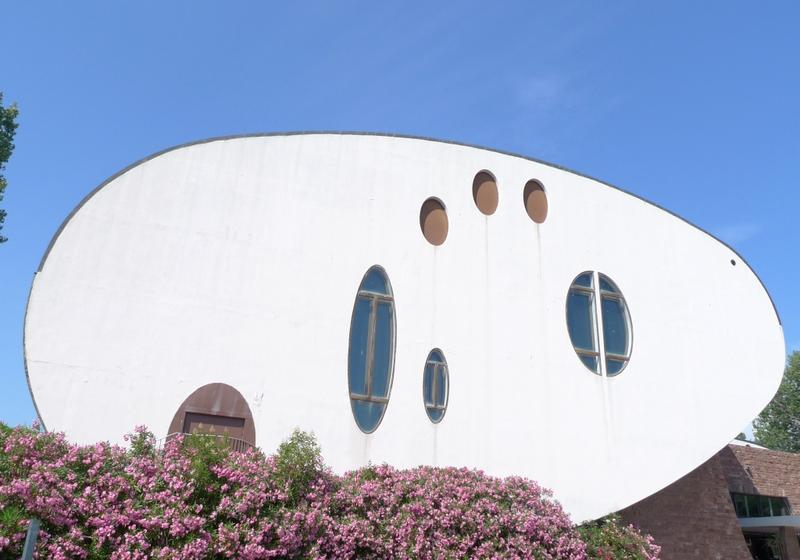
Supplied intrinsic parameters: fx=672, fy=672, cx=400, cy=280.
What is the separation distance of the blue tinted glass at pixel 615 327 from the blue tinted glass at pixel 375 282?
4.95 metres

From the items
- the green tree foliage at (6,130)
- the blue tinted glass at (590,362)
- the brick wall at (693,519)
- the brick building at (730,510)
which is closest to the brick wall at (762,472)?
the brick building at (730,510)

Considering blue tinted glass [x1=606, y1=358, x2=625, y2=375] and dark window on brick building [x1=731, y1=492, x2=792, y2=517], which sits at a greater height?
blue tinted glass [x1=606, y1=358, x2=625, y2=375]

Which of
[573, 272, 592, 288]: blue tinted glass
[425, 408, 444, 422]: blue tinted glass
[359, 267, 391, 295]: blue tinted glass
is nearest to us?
[425, 408, 444, 422]: blue tinted glass

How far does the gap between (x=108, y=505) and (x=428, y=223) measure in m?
8.08

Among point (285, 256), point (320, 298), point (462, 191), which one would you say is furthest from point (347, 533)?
point (462, 191)

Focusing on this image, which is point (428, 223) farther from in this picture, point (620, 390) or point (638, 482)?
point (638, 482)

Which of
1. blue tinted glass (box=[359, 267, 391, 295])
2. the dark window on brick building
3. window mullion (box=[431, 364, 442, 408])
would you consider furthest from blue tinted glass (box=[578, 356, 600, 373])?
the dark window on brick building

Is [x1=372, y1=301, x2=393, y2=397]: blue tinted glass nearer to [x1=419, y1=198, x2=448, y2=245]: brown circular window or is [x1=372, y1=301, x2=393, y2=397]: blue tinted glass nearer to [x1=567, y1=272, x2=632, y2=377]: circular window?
[x1=419, y1=198, x2=448, y2=245]: brown circular window

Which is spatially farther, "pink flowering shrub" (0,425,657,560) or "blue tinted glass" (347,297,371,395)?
"blue tinted glass" (347,297,371,395)

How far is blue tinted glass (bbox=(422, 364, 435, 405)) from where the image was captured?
12.6 m

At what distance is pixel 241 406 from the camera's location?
11.4 m

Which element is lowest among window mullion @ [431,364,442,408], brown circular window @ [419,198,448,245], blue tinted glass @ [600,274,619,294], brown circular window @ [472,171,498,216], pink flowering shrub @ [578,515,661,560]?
pink flowering shrub @ [578,515,661,560]

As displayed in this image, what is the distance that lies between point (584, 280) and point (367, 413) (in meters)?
5.82

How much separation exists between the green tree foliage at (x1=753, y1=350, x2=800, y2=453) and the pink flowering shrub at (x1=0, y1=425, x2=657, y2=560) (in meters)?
34.7
